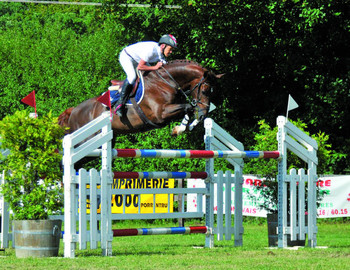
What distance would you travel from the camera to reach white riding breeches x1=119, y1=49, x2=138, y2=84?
32.1 feet

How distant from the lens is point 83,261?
23.6ft

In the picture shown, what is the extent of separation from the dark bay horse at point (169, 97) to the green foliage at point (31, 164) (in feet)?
6.33

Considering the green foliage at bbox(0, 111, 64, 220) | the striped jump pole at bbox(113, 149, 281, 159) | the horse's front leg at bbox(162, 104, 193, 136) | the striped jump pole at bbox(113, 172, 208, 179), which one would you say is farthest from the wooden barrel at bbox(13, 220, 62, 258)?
the horse's front leg at bbox(162, 104, 193, 136)

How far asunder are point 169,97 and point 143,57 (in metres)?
0.70

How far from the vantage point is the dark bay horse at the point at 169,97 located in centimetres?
932

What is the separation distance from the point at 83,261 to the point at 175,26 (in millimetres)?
13206

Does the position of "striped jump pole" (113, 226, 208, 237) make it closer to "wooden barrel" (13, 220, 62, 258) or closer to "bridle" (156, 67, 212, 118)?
"wooden barrel" (13, 220, 62, 258)

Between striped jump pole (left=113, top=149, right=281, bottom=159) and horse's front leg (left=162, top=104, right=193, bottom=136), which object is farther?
horse's front leg (left=162, top=104, right=193, bottom=136)

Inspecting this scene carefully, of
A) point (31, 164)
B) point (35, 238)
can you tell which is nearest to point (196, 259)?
point (35, 238)

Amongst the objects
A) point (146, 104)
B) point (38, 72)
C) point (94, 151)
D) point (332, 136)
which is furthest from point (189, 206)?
point (38, 72)

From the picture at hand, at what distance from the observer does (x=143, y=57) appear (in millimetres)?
9742

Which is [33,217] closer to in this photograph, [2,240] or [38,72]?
[2,240]

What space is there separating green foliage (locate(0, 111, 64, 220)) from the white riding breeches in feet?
7.00

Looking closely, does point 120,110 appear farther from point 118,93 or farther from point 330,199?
point 330,199
